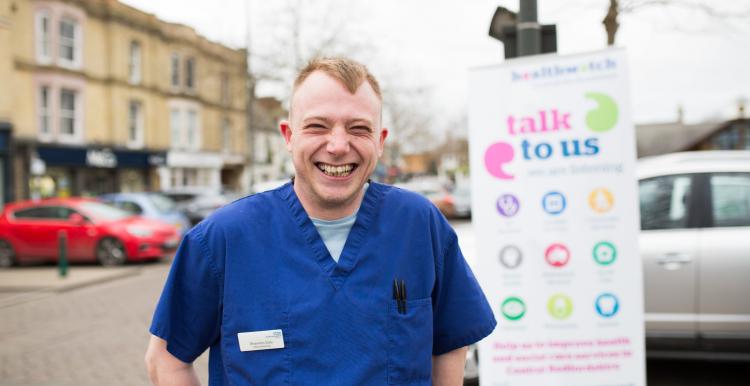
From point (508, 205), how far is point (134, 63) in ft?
89.7

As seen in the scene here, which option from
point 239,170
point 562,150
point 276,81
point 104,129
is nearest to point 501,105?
point 562,150

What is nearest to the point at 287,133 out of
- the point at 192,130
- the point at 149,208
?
the point at 149,208

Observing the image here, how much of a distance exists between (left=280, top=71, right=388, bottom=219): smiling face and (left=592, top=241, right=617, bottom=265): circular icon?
2.24 meters

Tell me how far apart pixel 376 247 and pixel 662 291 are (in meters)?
3.81

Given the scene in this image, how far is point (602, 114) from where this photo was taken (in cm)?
346

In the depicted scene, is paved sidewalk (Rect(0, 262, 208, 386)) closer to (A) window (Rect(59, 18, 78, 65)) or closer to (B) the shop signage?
(B) the shop signage

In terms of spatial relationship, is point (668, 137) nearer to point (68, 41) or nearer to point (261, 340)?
point (68, 41)

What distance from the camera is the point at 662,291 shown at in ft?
15.4

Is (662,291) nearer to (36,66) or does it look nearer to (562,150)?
(562,150)

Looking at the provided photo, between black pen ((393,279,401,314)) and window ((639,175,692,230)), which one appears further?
window ((639,175,692,230))

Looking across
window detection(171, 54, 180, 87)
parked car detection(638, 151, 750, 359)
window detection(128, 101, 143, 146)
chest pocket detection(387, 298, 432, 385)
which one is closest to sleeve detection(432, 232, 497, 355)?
chest pocket detection(387, 298, 432, 385)

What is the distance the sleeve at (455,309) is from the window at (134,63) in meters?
28.1

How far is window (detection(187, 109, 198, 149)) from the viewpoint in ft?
104

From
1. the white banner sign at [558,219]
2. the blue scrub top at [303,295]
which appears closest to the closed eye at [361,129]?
the blue scrub top at [303,295]
